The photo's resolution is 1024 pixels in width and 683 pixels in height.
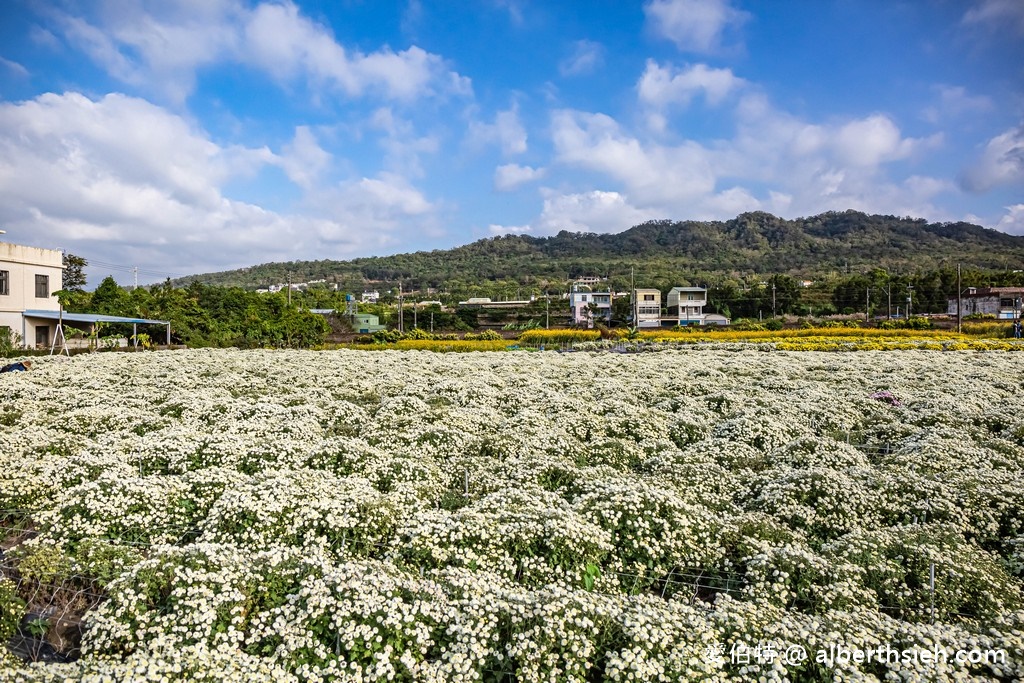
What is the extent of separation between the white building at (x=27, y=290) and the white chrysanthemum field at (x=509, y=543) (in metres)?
42.1

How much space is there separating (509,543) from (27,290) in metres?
59.3

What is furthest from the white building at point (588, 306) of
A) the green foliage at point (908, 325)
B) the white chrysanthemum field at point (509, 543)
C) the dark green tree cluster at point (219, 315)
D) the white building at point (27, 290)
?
the white chrysanthemum field at point (509, 543)

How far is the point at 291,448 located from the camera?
10992mm

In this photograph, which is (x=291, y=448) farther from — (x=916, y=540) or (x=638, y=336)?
(x=638, y=336)

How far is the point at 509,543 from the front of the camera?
748 centimetres

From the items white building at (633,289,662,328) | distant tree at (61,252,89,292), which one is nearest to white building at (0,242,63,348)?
distant tree at (61,252,89,292)

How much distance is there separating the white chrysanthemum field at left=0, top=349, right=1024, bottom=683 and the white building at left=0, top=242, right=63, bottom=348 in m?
42.1

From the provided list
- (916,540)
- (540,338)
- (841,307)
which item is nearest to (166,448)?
(916,540)

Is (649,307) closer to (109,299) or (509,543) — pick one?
(109,299)

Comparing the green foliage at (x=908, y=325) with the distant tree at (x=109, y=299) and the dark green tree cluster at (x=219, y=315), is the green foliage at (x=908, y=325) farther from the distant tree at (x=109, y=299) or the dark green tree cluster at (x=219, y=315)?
the distant tree at (x=109, y=299)

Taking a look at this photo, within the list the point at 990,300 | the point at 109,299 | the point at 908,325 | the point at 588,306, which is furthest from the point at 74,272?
the point at 990,300

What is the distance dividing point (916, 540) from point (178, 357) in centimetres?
3291

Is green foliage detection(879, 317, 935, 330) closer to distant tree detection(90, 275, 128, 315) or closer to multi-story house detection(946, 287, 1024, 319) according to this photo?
multi-story house detection(946, 287, 1024, 319)

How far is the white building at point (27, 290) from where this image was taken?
47031mm
